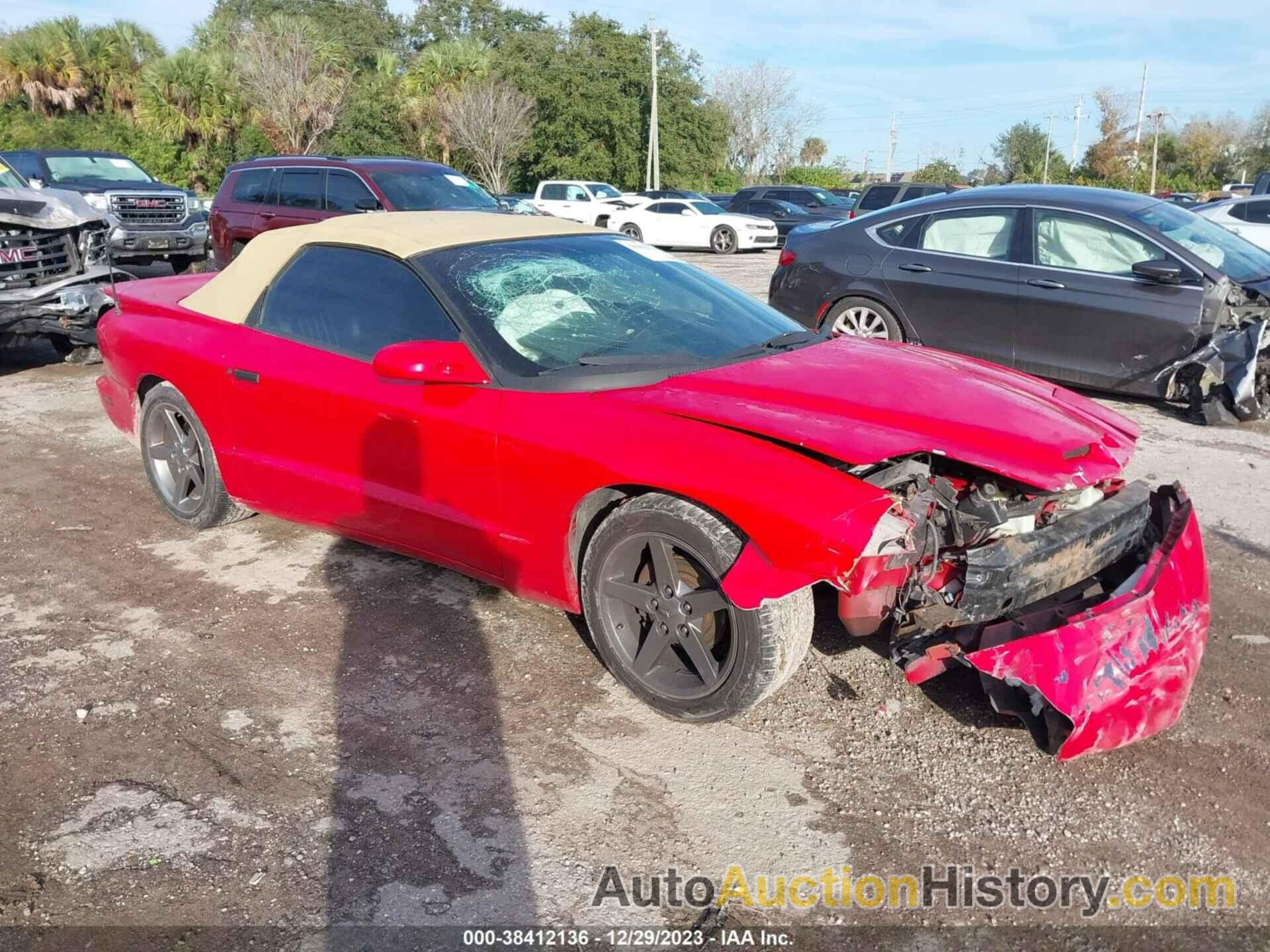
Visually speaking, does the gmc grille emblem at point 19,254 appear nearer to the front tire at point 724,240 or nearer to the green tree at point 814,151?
the front tire at point 724,240

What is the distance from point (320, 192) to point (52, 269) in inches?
142

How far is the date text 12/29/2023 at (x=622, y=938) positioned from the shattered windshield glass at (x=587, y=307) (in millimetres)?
1852

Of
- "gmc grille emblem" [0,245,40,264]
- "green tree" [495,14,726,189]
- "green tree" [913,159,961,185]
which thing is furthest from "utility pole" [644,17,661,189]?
"gmc grille emblem" [0,245,40,264]

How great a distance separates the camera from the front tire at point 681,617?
10.1 feet

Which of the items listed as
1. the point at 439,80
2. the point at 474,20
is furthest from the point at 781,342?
the point at 474,20

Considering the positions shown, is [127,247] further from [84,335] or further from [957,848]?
[957,848]

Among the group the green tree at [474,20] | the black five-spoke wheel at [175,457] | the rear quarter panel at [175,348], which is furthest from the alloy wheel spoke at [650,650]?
the green tree at [474,20]

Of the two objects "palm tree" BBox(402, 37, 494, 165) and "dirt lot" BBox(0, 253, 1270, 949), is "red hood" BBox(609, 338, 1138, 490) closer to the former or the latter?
"dirt lot" BBox(0, 253, 1270, 949)

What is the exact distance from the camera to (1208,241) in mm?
7355

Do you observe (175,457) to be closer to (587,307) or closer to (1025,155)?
(587,307)

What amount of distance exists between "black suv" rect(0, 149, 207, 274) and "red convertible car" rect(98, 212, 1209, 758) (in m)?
8.87

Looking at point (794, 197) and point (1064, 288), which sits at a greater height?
point (794, 197)

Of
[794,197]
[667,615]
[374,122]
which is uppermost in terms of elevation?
[374,122]

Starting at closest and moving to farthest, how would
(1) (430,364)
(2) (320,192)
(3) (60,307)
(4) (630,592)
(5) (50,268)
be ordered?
(4) (630,592) < (1) (430,364) < (3) (60,307) < (5) (50,268) < (2) (320,192)
